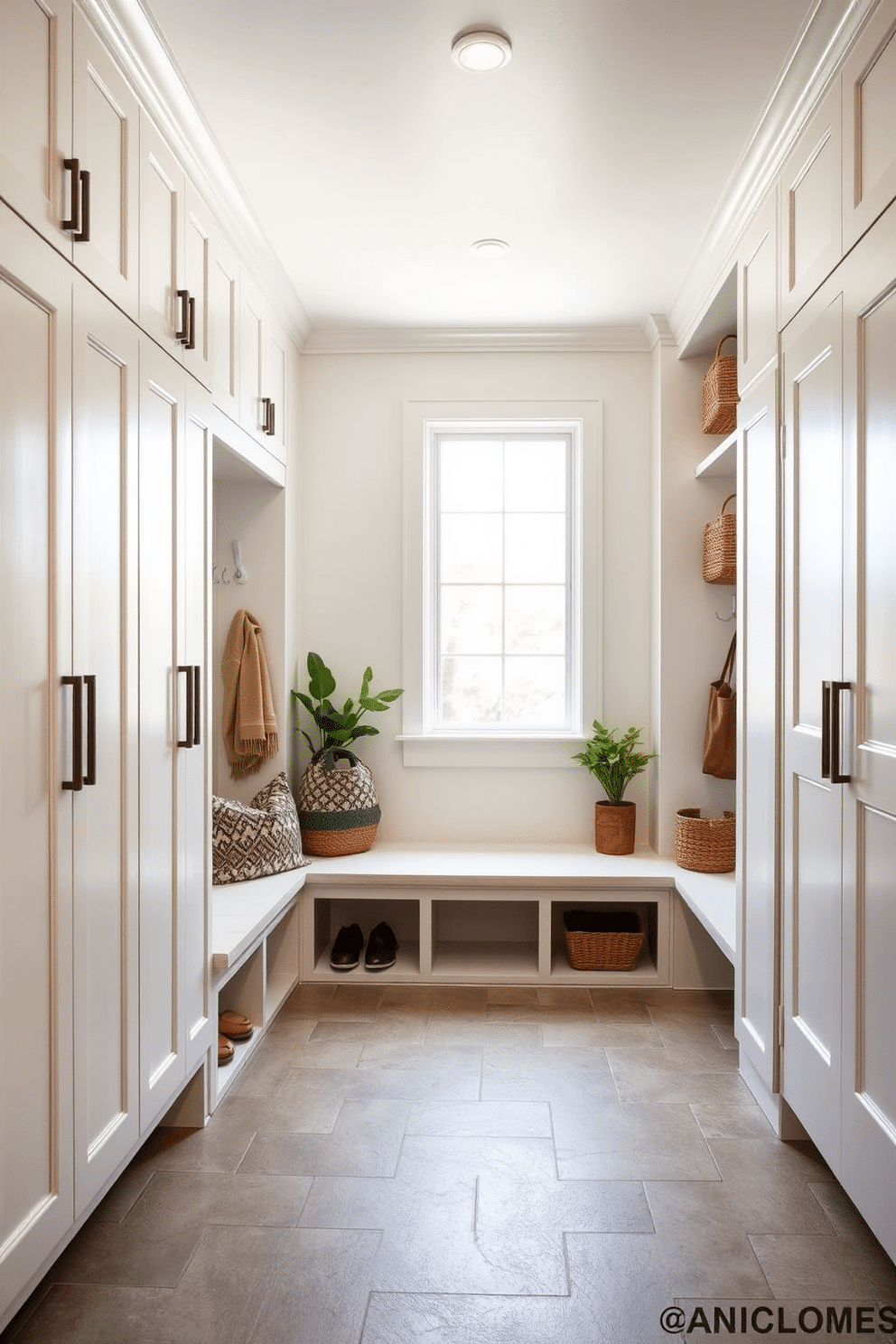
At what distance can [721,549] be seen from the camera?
3.49 metres

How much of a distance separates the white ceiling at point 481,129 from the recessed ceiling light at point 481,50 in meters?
0.02

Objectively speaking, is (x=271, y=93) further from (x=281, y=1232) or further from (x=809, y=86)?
(x=281, y=1232)

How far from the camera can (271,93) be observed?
2.26 meters

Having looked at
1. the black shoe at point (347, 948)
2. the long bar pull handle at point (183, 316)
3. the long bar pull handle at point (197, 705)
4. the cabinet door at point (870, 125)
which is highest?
the cabinet door at point (870, 125)

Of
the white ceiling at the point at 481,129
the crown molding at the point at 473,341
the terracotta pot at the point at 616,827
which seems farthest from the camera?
the crown molding at the point at 473,341

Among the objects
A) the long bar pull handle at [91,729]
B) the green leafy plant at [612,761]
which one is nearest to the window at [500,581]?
the green leafy plant at [612,761]

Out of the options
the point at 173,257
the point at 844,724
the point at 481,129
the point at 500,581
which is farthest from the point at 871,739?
the point at 500,581

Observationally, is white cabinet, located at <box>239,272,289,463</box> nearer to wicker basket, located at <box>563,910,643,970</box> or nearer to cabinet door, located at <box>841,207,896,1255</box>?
cabinet door, located at <box>841,207,896,1255</box>

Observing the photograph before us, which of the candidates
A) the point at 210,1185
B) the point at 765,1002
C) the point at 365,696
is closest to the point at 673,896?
the point at 765,1002

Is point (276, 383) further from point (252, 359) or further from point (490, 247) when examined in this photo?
point (490, 247)

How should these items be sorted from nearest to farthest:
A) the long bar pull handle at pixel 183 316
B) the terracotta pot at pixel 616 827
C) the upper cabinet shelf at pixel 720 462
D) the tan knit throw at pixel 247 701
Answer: the long bar pull handle at pixel 183 316 < the upper cabinet shelf at pixel 720 462 < the tan knit throw at pixel 247 701 < the terracotta pot at pixel 616 827

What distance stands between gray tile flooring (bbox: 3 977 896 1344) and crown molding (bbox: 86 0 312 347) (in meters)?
2.40

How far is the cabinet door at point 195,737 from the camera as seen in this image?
230 cm

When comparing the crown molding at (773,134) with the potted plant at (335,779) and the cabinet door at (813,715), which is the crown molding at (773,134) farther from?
the potted plant at (335,779)
